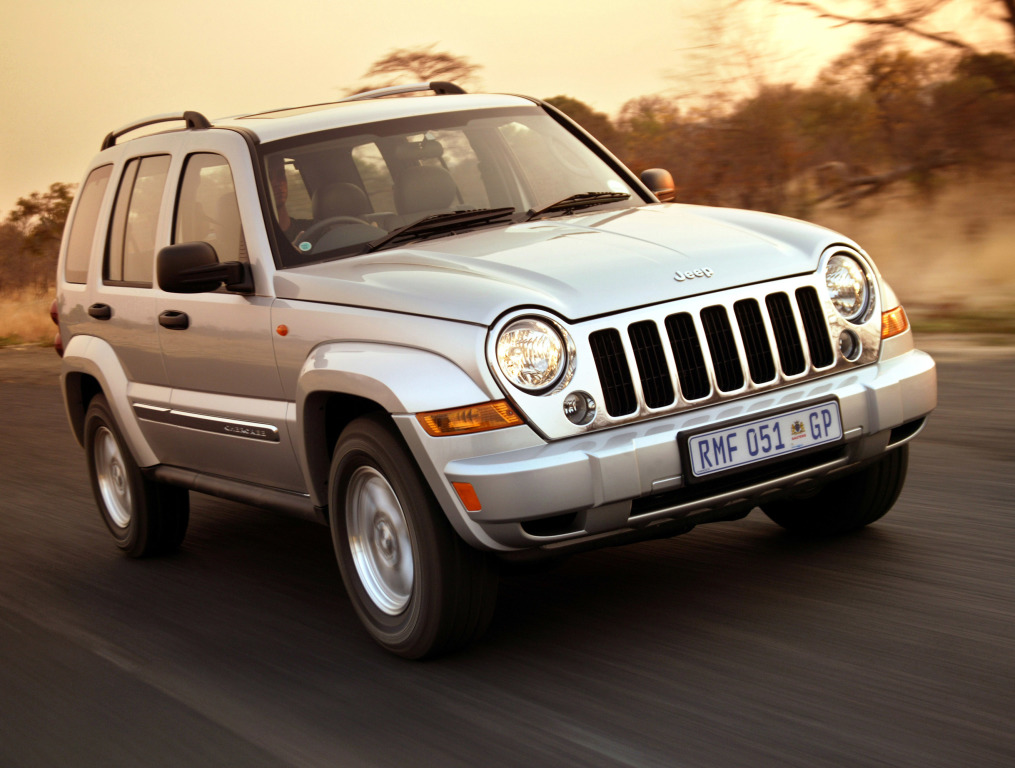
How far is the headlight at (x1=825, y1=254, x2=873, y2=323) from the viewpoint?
4.30 m

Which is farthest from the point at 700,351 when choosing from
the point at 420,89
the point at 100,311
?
the point at 100,311

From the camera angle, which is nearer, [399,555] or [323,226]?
[399,555]

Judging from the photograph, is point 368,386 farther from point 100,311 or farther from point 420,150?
point 100,311

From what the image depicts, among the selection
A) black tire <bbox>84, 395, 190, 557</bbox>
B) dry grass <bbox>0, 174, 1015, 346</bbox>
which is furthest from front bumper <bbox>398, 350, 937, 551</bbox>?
dry grass <bbox>0, 174, 1015, 346</bbox>

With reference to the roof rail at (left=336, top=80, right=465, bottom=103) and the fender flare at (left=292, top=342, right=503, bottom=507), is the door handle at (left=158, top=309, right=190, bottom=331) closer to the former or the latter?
the fender flare at (left=292, top=342, right=503, bottom=507)

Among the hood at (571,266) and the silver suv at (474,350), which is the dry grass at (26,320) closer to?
the silver suv at (474,350)

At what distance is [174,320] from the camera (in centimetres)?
525

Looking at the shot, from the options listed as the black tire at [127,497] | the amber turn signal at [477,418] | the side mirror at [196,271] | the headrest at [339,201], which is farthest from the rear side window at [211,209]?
the amber turn signal at [477,418]

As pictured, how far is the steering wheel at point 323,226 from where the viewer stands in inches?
191

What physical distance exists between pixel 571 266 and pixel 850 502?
1.56 m

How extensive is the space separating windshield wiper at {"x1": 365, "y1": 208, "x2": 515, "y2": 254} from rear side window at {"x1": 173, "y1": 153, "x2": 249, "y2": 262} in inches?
22.1

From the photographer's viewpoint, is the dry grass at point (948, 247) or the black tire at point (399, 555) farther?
the dry grass at point (948, 247)

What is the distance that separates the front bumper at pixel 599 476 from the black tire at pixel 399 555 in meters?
0.14

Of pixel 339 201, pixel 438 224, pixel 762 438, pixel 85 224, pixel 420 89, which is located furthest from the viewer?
pixel 85 224
